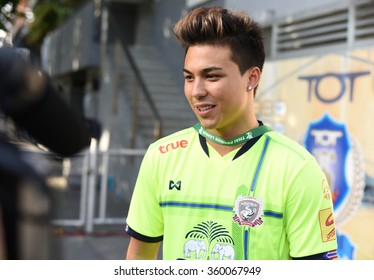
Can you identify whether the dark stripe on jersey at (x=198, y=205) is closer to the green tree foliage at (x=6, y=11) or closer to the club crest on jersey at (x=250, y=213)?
the club crest on jersey at (x=250, y=213)

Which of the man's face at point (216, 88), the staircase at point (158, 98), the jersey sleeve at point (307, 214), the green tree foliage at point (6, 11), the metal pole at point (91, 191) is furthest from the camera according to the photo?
the staircase at point (158, 98)

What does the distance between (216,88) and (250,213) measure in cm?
42

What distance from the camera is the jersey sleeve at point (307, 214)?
195cm

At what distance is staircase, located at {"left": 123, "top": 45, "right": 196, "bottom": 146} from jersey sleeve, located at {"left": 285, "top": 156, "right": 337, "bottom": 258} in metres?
9.91

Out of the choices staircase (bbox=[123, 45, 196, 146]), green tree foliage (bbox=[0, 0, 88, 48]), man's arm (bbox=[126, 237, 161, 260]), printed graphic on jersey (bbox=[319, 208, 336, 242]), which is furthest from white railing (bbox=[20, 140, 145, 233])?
printed graphic on jersey (bbox=[319, 208, 336, 242])

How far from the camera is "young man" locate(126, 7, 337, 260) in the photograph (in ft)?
6.48

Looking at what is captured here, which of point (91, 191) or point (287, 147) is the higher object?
point (287, 147)

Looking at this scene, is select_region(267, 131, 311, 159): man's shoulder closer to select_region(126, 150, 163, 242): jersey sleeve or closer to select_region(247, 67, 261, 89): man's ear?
select_region(247, 67, 261, 89): man's ear

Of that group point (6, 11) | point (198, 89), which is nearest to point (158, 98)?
point (6, 11)

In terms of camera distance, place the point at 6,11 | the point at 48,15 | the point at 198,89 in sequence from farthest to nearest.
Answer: the point at 48,15 < the point at 6,11 < the point at 198,89

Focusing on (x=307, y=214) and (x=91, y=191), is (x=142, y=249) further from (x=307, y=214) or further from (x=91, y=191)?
(x=91, y=191)

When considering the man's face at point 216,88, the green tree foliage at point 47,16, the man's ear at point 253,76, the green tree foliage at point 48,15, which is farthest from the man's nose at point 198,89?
the green tree foliage at point 48,15

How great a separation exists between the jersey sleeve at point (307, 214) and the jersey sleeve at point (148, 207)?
473 millimetres

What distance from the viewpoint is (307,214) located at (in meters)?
1.95
